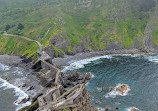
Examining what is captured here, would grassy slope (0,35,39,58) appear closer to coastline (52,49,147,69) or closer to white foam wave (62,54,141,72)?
coastline (52,49,147,69)

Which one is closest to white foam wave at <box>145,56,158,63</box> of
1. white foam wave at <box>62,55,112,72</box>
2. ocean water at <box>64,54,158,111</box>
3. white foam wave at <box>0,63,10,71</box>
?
ocean water at <box>64,54,158,111</box>

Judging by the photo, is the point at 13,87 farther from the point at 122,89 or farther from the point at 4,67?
the point at 122,89

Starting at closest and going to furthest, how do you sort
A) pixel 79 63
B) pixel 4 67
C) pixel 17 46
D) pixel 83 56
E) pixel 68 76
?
pixel 68 76 < pixel 4 67 < pixel 79 63 < pixel 83 56 < pixel 17 46

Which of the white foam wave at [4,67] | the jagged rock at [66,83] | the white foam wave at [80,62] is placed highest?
the jagged rock at [66,83]

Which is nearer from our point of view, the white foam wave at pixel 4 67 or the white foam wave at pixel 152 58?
the white foam wave at pixel 4 67

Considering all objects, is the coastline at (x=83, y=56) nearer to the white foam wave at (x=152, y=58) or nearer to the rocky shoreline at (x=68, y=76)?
the rocky shoreline at (x=68, y=76)

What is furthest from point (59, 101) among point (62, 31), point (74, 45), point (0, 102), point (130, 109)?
point (62, 31)

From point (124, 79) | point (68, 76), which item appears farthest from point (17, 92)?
point (124, 79)

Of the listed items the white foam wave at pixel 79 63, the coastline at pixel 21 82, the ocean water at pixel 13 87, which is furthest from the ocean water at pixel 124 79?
the ocean water at pixel 13 87
